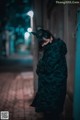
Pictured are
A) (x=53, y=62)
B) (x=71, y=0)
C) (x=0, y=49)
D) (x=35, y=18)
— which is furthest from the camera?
(x=0, y=49)

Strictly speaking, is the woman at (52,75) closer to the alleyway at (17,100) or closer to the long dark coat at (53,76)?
the long dark coat at (53,76)

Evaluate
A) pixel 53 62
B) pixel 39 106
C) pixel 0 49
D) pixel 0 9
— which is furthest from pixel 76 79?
pixel 0 49

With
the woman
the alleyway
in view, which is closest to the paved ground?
the alleyway

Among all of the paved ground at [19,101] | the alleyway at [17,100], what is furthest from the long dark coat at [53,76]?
the alleyway at [17,100]

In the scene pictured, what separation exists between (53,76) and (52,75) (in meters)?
0.03

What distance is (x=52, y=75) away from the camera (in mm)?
7469

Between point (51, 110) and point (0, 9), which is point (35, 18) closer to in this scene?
point (51, 110)

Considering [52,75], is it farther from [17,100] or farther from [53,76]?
[17,100]

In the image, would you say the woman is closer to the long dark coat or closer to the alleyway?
the long dark coat

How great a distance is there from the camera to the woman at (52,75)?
7.38 m

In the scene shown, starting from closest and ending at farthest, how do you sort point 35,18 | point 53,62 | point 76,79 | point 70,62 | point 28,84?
point 76,79, point 53,62, point 35,18, point 70,62, point 28,84

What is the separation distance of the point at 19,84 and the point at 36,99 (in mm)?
6789

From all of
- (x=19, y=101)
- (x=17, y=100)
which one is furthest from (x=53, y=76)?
(x=17, y=100)

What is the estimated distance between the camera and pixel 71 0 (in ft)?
29.9
